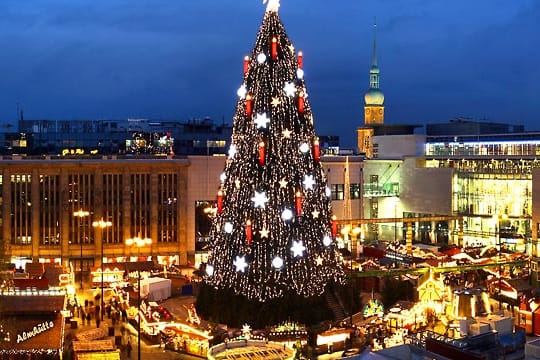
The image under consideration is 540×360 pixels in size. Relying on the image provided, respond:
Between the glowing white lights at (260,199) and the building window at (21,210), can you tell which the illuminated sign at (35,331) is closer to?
the glowing white lights at (260,199)

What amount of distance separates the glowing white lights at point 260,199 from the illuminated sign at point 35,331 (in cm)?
1060

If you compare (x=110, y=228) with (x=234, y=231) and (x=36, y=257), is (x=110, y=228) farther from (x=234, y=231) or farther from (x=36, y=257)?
(x=234, y=231)

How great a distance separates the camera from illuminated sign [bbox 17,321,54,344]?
31.8m

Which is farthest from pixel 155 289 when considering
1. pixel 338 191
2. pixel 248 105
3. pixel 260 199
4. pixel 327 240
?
pixel 338 191

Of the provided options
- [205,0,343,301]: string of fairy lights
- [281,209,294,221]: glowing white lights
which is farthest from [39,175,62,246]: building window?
[281,209,294,221]: glowing white lights

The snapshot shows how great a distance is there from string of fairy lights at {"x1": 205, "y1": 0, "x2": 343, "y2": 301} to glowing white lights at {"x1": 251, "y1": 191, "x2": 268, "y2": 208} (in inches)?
1.8

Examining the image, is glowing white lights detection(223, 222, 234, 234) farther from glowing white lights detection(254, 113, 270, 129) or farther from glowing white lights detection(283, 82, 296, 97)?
glowing white lights detection(283, 82, 296, 97)

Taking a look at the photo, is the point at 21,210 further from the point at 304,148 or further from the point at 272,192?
the point at 304,148

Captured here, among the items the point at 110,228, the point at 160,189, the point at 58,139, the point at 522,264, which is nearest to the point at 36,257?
the point at 110,228

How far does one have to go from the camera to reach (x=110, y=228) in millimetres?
60938

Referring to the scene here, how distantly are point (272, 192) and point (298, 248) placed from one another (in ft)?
9.18

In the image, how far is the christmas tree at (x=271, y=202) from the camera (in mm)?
34500

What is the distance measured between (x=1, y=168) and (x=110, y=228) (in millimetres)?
9687

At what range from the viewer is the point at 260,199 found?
34.4 metres
